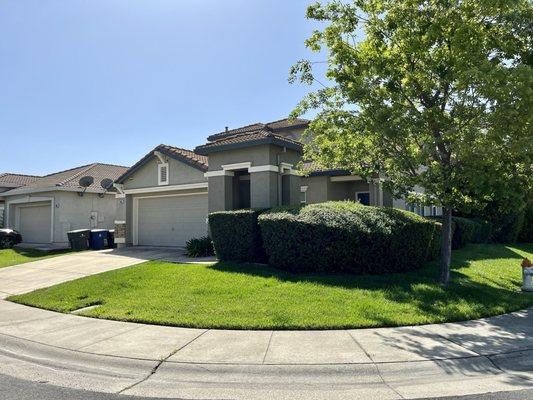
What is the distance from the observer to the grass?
17.8m

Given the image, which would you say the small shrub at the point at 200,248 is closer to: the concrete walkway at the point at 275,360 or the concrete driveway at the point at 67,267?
the concrete driveway at the point at 67,267

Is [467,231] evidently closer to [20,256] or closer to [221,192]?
[221,192]

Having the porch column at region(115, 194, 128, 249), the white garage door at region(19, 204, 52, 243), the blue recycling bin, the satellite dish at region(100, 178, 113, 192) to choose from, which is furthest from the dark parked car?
the porch column at region(115, 194, 128, 249)

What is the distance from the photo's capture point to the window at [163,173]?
1914 centimetres

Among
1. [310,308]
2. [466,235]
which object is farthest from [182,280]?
[466,235]

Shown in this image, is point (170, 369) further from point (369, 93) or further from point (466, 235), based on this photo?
point (466, 235)

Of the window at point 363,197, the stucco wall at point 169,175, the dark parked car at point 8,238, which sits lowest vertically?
the dark parked car at point 8,238

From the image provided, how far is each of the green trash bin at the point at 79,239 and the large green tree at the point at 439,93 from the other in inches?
575

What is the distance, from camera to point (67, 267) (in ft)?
49.3

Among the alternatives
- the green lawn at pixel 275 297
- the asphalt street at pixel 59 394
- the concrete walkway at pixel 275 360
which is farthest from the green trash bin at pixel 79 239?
the asphalt street at pixel 59 394

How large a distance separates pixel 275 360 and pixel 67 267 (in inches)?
450

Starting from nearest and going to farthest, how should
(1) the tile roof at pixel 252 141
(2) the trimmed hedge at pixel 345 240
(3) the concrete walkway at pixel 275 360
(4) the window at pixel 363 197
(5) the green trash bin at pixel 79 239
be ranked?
(3) the concrete walkway at pixel 275 360 → (2) the trimmed hedge at pixel 345 240 → (1) the tile roof at pixel 252 141 → (5) the green trash bin at pixel 79 239 → (4) the window at pixel 363 197

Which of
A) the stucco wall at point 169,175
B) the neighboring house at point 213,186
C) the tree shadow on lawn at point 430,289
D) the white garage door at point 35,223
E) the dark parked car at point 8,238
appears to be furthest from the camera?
the white garage door at point 35,223

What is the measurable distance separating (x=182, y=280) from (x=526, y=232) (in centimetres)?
2165
